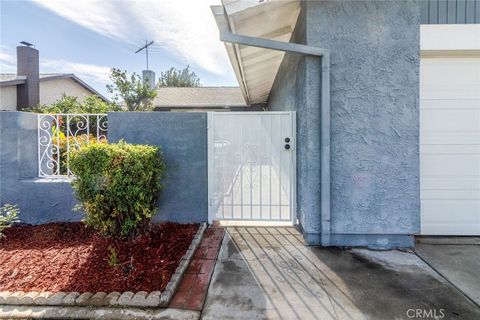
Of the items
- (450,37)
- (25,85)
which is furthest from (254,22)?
(25,85)

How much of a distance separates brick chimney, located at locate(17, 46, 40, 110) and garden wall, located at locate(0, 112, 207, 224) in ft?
45.6

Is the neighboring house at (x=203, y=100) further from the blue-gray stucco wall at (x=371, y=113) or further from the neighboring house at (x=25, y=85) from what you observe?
the blue-gray stucco wall at (x=371, y=113)

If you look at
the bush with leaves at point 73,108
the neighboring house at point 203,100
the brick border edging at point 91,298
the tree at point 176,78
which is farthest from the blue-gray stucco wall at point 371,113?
the tree at point 176,78

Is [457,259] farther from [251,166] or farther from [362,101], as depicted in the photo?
[251,166]

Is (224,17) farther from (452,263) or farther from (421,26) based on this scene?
(452,263)

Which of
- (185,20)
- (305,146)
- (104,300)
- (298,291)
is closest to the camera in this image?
(104,300)

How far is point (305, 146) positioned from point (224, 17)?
244 centimetres

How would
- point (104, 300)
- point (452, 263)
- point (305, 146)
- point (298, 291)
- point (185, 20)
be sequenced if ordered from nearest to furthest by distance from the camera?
point (104, 300) < point (298, 291) < point (452, 263) < point (305, 146) < point (185, 20)

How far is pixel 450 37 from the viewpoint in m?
4.39

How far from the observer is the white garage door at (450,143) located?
462cm

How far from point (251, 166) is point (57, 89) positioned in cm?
2060

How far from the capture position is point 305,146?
4.39 metres

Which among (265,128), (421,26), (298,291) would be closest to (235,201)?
(265,128)

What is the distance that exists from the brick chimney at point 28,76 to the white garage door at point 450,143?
19820mm
